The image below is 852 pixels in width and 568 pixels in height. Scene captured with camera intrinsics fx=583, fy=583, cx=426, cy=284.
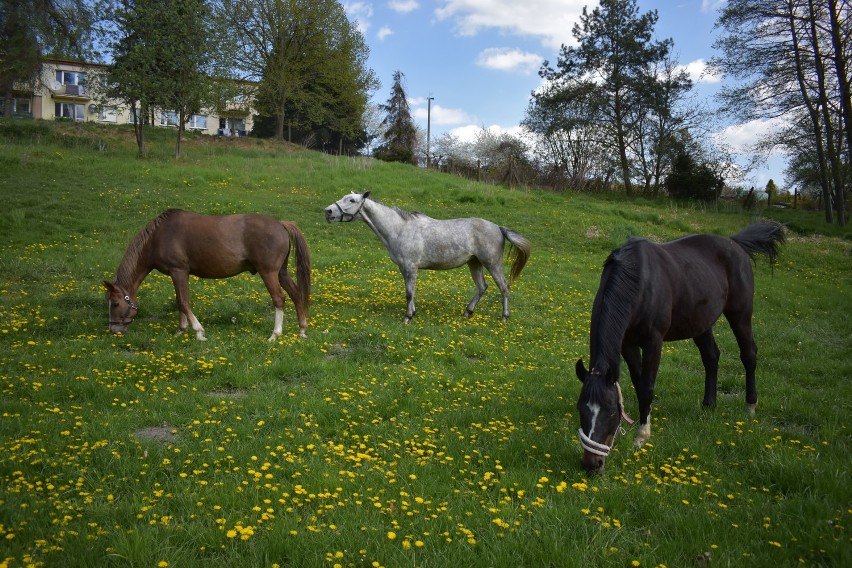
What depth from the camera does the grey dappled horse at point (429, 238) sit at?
10789 mm

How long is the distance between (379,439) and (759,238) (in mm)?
5233

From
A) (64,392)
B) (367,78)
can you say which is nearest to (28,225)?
(64,392)

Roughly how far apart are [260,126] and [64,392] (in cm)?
4895

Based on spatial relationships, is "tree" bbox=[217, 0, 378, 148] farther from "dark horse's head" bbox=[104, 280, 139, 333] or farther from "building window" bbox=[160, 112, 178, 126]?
"dark horse's head" bbox=[104, 280, 139, 333]

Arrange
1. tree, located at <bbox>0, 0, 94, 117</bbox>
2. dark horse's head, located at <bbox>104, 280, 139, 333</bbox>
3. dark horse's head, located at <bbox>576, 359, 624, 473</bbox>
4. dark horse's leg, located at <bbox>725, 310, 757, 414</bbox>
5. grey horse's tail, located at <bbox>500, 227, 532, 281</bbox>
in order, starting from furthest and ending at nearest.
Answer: tree, located at <bbox>0, 0, 94, 117</bbox> < grey horse's tail, located at <bbox>500, 227, 532, 281</bbox> < dark horse's head, located at <bbox>104, 280, 139, 333</bbox> < dark horse's leg, located at <bbox>725, 310, 757, 414</bbox> < dark horse's head, located at <bbox>576, 359, 624, 473</bbox>

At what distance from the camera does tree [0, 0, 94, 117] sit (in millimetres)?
11227

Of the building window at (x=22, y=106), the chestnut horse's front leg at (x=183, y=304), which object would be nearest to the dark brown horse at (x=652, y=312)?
the chestnut horse's front leg at (x=183, y=304)

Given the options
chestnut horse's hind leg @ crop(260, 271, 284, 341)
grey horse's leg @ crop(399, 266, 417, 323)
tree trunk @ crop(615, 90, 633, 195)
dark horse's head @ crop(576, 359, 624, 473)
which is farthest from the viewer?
tree trunk @ crop(615, 90, 633, 195)

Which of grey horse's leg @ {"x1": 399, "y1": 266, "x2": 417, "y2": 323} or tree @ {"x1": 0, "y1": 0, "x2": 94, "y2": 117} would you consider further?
tree @ {"x1": 0, "y1": 0, "x2": 94, "y2": 117}

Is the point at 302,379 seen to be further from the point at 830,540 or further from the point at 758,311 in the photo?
the point at 758,311

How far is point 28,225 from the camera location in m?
14.9

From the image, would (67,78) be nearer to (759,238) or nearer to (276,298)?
(276,298)

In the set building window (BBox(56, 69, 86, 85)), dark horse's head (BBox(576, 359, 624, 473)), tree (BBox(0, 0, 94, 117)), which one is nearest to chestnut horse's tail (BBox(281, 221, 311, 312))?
dark horse's head (BBox(576, 359, 624, 473))

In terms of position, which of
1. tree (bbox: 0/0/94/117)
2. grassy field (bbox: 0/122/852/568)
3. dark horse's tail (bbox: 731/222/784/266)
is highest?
tree (bbox: 0/0/94/117)
